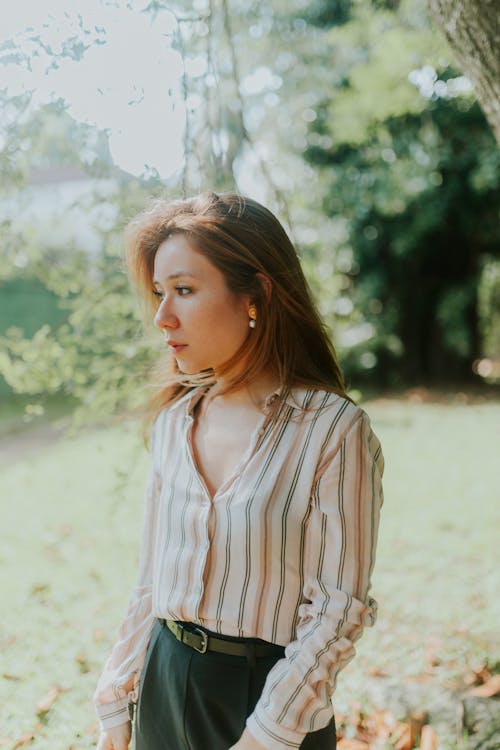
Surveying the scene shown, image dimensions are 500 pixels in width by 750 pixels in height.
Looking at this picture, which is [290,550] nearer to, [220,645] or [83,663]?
[220,645]

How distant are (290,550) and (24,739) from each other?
1.99 meters

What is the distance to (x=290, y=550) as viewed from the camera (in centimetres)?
162

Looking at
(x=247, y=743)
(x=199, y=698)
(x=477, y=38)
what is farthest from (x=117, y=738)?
(x=477, y=38)

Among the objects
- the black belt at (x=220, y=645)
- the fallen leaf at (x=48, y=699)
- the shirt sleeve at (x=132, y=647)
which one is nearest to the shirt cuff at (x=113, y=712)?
the shirt sleeve at (x=132, y=647)

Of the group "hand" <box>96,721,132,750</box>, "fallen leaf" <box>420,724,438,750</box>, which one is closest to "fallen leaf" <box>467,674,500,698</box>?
"fallen leaf" <box>420,724,438,750</box>

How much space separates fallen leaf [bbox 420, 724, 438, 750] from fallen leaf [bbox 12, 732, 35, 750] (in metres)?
1.57

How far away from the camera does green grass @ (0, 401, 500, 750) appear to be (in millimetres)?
3486

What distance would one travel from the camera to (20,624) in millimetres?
4246

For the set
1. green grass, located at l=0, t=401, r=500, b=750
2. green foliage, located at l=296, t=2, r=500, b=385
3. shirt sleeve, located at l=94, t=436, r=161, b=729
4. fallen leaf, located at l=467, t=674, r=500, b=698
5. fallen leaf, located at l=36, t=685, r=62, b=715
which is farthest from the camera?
green foliage, located at l=296, t=2, r=500, b=385

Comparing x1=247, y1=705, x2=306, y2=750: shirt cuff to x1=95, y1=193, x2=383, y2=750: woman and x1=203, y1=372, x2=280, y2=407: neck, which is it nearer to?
x1=95, y1=193, x2=383, y2=750: woman

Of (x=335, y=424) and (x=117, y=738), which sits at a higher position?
(x=335, y=424)

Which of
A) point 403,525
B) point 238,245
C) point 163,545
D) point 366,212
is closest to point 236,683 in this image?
point 163,545

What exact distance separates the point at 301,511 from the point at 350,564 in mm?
153

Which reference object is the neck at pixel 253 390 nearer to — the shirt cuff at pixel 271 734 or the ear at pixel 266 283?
the ear at pixel 266 283
